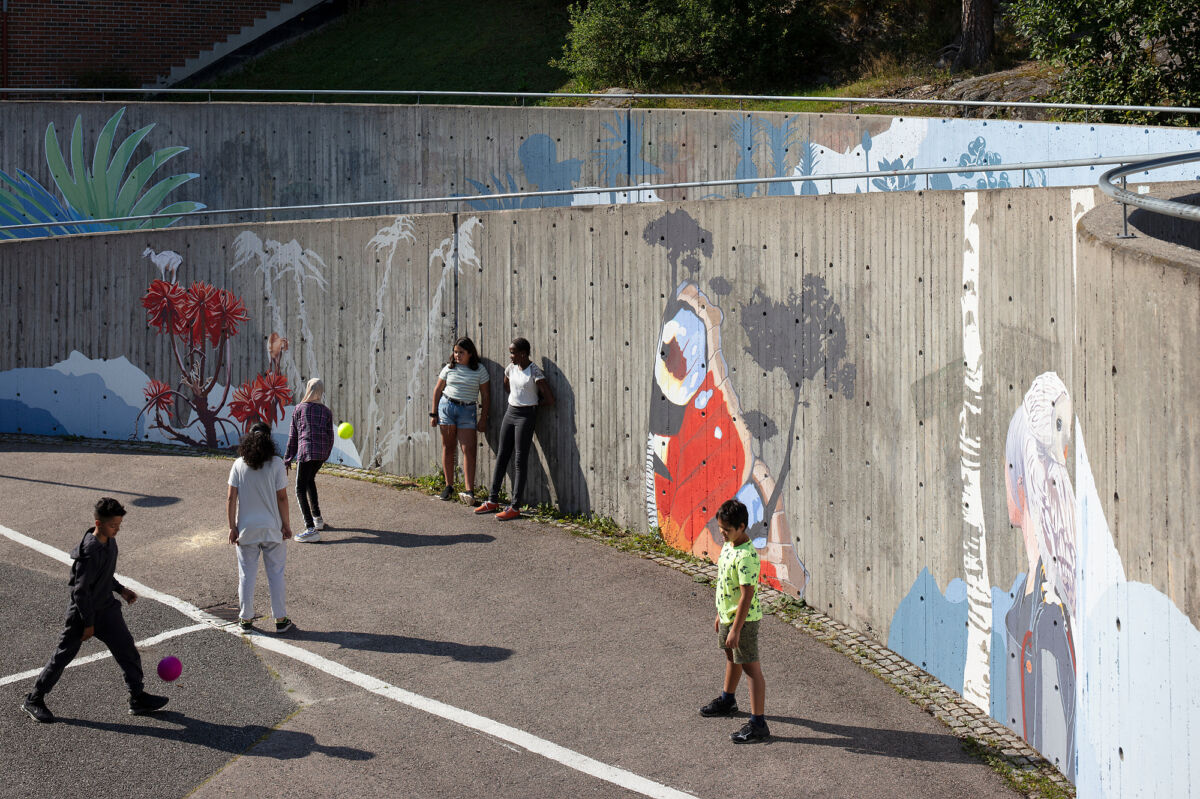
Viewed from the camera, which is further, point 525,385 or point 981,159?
point 981,159

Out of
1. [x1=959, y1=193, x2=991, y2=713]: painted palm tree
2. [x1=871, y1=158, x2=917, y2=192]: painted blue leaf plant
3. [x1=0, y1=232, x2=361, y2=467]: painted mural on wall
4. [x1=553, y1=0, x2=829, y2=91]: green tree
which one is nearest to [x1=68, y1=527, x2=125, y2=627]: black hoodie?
[x1=959, y1=193, x2=991, y2=713]: painted palm tree

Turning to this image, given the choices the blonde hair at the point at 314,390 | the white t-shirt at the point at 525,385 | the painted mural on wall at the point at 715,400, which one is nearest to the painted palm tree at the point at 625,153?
the white t-shirt at the point at 525,385

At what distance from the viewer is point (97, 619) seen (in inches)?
284

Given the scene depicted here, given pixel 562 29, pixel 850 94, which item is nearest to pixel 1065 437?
pixel 850 94

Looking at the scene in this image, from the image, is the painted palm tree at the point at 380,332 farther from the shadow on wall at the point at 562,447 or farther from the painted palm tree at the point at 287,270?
the shadow on wall at the point at 562,447

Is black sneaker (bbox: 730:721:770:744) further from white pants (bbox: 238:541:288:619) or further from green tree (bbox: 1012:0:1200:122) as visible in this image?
green tree (bbox: 1012:0:1200:122)

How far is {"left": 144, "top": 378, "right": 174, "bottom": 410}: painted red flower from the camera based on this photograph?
15.3 m

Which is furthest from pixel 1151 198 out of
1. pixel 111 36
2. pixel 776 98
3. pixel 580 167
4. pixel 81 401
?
pixel 111 36

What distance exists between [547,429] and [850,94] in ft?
36.2

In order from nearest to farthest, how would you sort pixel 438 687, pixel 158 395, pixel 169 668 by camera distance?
1. pixel 169 668
2. pixel 438 687
3. pixel 158 395

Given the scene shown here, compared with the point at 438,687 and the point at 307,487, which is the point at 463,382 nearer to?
the point at 307,487

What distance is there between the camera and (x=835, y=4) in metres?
23.8

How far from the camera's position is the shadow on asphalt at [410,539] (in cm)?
1083

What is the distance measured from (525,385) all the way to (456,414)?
96 centimetres
